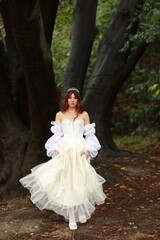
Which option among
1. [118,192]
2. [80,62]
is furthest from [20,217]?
[80,62]

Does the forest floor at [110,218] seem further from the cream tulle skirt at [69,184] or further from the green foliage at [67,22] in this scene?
the green foliage at [67,22]

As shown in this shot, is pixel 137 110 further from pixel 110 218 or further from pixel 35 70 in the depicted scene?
pixel 35 70

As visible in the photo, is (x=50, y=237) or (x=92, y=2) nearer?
(x=50, y=237)

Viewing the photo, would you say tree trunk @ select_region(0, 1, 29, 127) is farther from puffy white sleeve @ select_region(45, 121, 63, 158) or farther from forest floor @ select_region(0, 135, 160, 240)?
puffy white sleeve @ select_region(45, 121, 63, 158)

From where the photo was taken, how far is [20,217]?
6.13m

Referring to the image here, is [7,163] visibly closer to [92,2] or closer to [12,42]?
[12,42]

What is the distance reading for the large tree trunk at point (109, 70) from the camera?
31.5 feet

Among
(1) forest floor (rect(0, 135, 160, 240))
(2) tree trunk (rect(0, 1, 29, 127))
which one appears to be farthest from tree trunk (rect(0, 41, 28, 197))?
(1) forest floor (rect(0, 135, 160, 240))

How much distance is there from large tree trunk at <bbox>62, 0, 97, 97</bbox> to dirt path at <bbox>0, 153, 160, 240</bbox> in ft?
9.84

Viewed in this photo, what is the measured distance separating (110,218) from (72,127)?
60.9 inches

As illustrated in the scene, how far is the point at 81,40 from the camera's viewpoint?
31.7ft

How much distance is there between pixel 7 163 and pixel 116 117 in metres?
10.3

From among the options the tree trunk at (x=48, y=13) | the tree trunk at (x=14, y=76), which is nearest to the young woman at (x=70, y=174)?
the tree trunk at (x=48, y=13)

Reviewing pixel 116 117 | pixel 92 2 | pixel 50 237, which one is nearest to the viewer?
pixel 50 237
